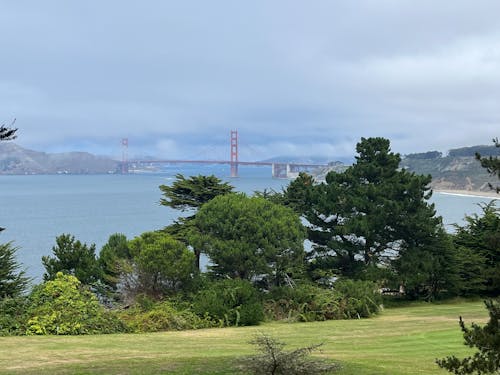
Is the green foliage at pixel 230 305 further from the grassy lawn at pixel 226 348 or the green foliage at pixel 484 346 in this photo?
the green foliage at pixel 484 346

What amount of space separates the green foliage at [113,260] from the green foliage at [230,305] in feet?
15.7

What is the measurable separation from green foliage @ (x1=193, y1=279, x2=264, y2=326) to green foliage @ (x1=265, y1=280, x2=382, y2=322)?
185 cm

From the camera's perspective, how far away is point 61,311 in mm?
20484

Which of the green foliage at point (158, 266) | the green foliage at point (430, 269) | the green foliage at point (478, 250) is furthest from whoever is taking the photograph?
the green foliage at point (430, 269)

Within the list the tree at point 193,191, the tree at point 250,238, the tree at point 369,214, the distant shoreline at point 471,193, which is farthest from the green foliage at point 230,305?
the distant shoreline at point 471,193

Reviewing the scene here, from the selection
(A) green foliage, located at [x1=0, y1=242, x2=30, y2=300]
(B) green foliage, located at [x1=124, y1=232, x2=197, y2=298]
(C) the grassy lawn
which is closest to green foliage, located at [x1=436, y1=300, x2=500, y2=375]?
(C) the grassy lawn

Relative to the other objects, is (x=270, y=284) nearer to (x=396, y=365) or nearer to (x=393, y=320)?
(x=393, y=320)

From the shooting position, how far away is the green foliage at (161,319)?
70.1 feet

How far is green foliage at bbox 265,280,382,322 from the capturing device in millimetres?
25469

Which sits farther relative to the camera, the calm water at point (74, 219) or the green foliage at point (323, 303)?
the calm water at point (74, 219)

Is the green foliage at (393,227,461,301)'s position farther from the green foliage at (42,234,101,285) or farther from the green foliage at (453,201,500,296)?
the green foliage at (42,234,101,285)

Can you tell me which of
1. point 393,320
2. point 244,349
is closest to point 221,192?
point 393,320

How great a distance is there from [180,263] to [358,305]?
7679 mm

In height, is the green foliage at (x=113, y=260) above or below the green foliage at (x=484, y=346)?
below
